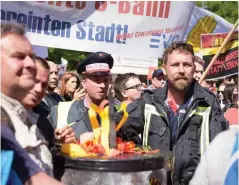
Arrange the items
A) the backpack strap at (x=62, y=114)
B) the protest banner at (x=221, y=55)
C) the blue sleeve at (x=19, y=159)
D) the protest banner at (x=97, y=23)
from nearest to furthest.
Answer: the blue sleeve at (x=19, y=159)
the backpack strap at (x=62, y=114)
the protest banner at (x=97, y=23)
the protest banner at (x=221, y=55)

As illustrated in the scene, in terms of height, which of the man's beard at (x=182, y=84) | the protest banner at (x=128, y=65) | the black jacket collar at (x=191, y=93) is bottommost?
the black jacket collar at (x=191, y=93)

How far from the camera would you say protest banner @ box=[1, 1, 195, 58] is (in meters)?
7.25

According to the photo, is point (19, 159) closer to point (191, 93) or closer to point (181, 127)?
point (181, 127)

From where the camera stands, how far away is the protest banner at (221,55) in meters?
12.5

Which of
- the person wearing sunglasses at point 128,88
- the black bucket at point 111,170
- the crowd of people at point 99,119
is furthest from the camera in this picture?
the person wearing sunglasses at point 128,88

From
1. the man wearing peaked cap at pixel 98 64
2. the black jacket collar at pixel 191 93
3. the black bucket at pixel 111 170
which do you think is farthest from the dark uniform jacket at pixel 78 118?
the black bucket at pixel 111 170

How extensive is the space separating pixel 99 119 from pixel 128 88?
342 cm

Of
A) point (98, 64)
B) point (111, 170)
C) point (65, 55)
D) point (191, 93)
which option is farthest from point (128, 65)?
point (65, 55)

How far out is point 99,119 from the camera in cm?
406

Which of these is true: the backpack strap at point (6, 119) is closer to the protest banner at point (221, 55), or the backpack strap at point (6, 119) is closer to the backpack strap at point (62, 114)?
the backpack strap at point (62, 114)

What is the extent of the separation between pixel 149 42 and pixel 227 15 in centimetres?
3244

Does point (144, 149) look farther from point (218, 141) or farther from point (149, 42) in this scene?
point (149, 42)

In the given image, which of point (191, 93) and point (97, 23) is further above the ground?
point (97, 23)

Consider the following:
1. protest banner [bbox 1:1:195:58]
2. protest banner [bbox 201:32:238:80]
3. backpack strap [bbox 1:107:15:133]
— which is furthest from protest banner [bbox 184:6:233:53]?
backpack strap [bbox 1:107:15:133]
